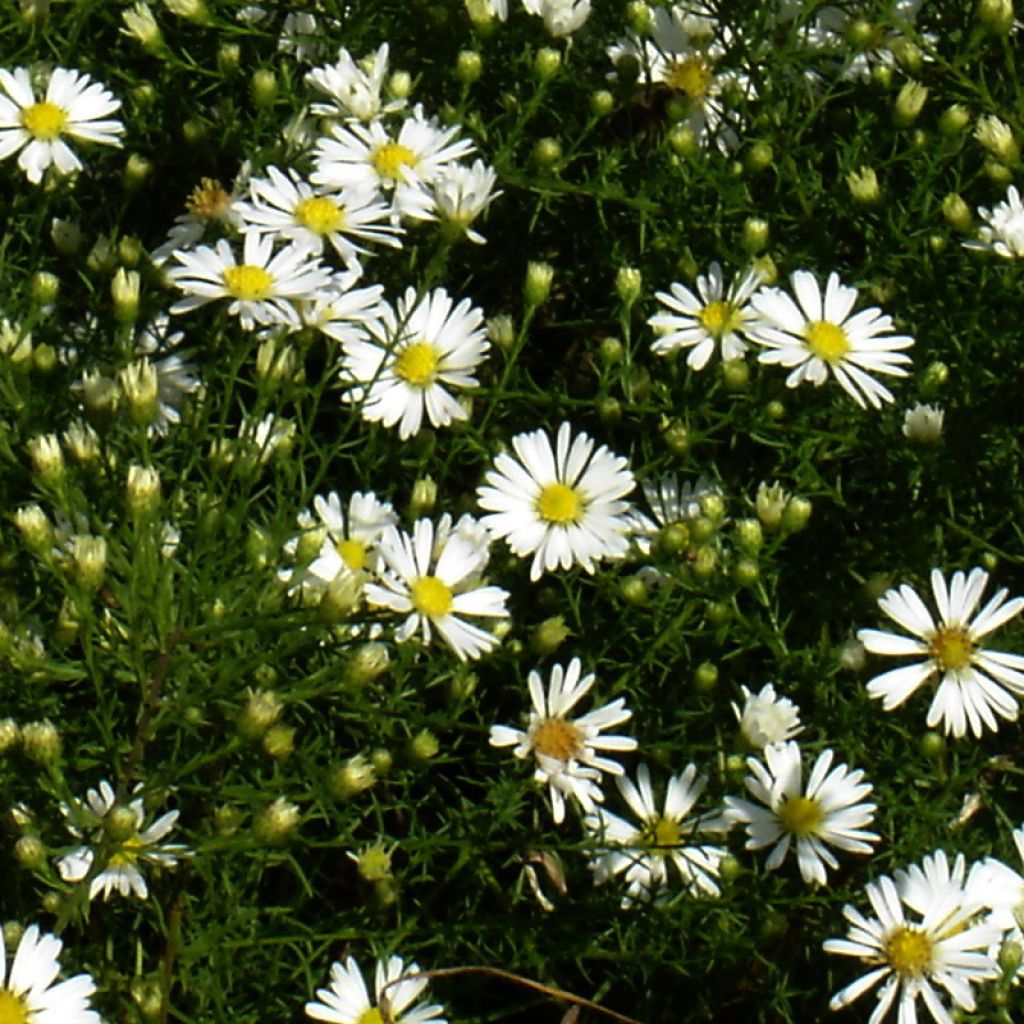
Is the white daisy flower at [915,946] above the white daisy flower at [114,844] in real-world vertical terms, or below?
below

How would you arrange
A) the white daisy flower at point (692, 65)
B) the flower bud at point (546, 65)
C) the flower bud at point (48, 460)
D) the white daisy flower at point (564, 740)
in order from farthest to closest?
the white daisy flower at point (692, 65)
the flower bud at point (546, 65)
the white daisy flower at point (564, 740)
the flower bud at point (48, 460)

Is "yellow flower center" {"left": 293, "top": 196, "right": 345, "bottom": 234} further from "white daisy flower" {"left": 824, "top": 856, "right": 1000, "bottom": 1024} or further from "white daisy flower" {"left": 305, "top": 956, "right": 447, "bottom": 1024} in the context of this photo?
"white daisy flower" {"left": 824, "top": 856, "right": 1000, "bottom": 1024}

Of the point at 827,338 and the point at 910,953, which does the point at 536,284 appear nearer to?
the point at 827,338

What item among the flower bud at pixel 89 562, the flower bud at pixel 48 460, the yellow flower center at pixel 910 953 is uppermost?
the flower bud at pixel 48 460

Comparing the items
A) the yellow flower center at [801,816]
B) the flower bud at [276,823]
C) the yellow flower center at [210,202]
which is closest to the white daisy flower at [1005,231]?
the yellow flower center at [801,816]

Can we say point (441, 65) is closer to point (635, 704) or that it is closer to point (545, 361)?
point (545, 361)

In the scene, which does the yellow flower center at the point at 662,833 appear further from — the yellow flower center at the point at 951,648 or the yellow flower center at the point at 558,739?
the yellow flower center at the point at 951,648

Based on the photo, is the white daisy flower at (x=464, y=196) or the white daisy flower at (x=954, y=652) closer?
the white daisy flower at (x=954, y=652)
